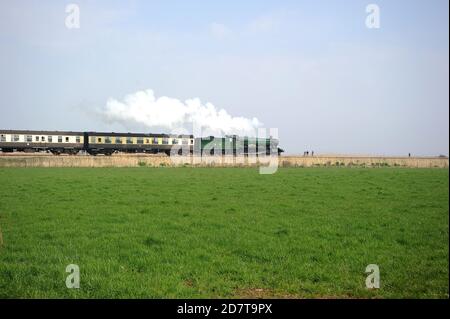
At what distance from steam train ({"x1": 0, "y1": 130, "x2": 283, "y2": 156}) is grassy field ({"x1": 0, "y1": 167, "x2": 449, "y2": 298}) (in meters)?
51.7

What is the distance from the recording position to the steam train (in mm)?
71250

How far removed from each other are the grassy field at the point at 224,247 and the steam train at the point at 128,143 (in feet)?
170

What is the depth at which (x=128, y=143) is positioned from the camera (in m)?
78.8

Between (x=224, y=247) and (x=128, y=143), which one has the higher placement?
(x=128, y=143)

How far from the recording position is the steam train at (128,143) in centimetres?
7125

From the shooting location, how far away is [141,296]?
771cm

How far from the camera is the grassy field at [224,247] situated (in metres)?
8.21

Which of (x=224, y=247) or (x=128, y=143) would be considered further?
(x=128, y=143)

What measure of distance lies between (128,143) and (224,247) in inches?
2766

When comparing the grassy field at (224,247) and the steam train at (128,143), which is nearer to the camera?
the grassy field at (224,247)

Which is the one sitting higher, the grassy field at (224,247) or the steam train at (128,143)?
the steam train at (128,143)
